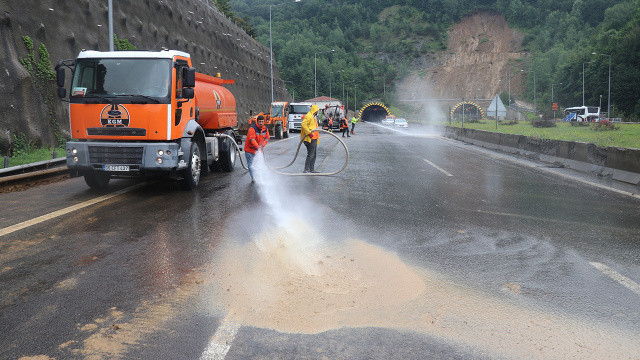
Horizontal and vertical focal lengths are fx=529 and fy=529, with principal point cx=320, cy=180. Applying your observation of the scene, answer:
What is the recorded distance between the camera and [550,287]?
490 cm

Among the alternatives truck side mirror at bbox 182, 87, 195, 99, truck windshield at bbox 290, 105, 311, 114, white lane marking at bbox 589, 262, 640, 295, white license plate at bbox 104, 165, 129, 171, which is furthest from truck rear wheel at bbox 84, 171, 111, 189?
truck windshield at bbox 290, 105, 311, 114

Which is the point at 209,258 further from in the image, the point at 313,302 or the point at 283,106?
the point at 283,106

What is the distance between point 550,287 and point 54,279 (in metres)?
4.68

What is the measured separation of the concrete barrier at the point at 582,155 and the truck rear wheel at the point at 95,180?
11.6 meters

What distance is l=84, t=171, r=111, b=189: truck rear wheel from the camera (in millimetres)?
10820

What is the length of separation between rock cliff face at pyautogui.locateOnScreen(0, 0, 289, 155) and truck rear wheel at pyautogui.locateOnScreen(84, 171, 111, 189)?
758 centimetres

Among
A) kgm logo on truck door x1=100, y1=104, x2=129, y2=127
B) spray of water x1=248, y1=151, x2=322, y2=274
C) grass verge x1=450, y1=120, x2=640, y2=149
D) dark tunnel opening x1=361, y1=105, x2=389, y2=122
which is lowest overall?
spray of water x1=248, y1=151, x2=322, y2=274

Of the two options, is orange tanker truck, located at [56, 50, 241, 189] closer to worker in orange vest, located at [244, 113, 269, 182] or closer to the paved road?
the paved road

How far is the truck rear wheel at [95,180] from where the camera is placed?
10.8 metres

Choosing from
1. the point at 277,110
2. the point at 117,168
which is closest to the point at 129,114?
the point at 117,168

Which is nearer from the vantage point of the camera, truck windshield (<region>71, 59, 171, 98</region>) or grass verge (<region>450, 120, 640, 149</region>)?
truck windshield (<region>71, 59, 171, 98</region>)

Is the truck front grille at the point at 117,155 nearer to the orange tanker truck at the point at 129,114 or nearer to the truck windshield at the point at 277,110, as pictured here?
the orange tanker truck at the point at 129,114

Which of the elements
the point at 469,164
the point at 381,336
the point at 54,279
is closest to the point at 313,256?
the point at 381,336

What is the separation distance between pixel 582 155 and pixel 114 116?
40.1 feet
